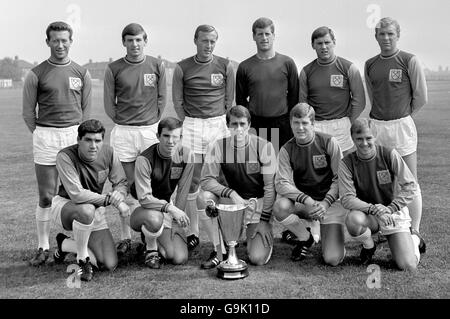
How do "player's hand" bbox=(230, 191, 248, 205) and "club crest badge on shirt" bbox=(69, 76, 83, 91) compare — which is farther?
"club crest badge on shirt" bbox=(69, 76, 83, 91)

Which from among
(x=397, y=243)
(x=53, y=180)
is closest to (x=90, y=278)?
(x=53, y=180)

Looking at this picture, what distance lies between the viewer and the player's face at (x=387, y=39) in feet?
17.0

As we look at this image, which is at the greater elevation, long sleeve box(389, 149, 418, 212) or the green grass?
long sleeve box(389, 149, 418, 212)

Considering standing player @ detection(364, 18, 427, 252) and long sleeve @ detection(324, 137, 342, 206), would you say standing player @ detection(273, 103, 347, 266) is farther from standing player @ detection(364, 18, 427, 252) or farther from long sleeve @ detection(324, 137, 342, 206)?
standing player @ detection(364, 18, 427, 252)

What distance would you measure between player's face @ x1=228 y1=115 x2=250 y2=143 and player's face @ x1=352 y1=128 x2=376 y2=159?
1.00 m

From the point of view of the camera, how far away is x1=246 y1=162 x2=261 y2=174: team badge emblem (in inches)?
197

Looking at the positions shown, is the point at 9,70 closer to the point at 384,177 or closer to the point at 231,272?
the point at 231,272

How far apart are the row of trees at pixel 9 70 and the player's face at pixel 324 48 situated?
85738 mm

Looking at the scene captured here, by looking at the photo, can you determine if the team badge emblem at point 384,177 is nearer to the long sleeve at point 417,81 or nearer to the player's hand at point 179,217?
the long sleeve at point 417,81

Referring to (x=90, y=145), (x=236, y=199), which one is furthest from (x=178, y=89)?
(x=236, y=199)

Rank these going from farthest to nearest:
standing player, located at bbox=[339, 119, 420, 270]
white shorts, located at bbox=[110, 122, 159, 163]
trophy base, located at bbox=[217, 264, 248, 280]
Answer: white shorts, located at bbox=[110, 122, 159, 163]
standing player, located at bbox=[339, 119, 420, 270]
trophy base, located at bbox=[217, 264, 248, 280]

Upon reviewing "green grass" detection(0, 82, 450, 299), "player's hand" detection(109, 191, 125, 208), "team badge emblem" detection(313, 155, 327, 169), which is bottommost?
"green grass" detection(0, 82, 450, 299)

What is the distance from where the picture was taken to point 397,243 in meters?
4.56

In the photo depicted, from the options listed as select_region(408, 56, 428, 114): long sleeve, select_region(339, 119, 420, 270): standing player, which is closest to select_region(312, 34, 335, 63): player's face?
select_region(408, 56, 428, 114): long sleeve
